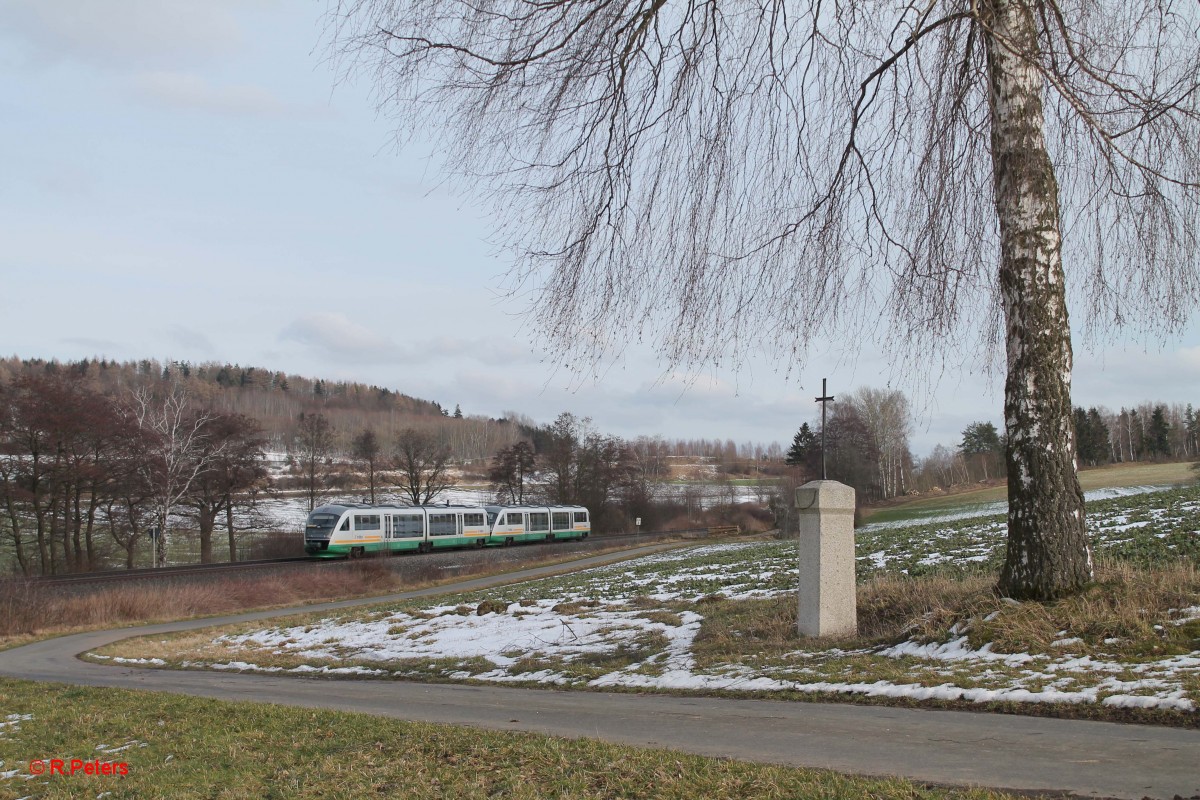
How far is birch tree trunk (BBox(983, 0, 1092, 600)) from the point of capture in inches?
289

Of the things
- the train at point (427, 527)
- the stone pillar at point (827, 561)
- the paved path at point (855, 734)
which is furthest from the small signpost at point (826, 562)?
the train at point (427, 527)

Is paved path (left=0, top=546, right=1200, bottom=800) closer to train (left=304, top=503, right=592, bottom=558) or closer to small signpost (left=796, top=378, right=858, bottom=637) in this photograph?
small signpost (left=796, top=378, right=858, bottom=637)

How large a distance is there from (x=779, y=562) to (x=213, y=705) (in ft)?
46.3

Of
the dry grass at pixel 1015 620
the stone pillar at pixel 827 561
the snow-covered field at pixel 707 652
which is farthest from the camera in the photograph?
the stone pillar at pixel 827 561

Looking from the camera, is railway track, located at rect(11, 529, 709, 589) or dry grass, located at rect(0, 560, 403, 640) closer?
dry grass, located at rect(0, 560, 403, 640)

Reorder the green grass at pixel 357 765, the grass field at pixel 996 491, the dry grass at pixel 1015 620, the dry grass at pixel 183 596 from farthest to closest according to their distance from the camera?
the grass field at pixel 996 491, the dry grass at pixel 183 596, the dry grass at pixel 1015 620, the green grass at pixel 357 765

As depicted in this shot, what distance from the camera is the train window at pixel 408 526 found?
4638 cm

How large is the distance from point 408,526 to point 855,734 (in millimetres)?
43811

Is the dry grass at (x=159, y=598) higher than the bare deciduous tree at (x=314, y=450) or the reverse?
the reverse

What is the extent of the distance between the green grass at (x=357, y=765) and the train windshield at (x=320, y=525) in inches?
1345

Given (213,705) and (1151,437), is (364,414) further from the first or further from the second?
(213,705)

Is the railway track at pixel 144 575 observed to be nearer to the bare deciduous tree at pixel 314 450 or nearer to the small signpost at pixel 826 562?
the small signpost at pixel 826 562

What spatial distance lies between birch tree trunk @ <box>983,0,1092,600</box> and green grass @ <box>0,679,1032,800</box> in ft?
13.1

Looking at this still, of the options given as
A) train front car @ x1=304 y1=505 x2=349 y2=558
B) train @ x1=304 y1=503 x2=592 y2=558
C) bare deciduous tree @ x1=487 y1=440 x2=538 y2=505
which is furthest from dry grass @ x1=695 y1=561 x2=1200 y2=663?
bare deciduous tree @ x1=487 y1=440 x2=538 y2=505
